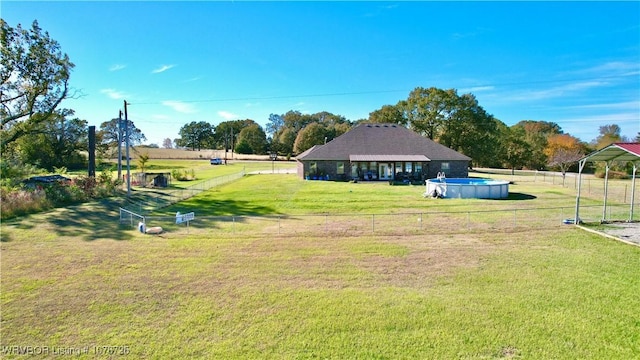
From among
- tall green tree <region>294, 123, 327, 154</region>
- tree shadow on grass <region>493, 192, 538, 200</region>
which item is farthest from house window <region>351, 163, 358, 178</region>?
tall green tree <region>294, 123, 327, 154</region>

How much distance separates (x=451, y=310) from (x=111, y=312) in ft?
24.1

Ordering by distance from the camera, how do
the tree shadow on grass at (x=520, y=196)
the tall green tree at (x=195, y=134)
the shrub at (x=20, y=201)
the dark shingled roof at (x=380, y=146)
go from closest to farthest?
1. the shrub at (x=20, y=201)
2. the tree shadow on grass at (x=520, y=196)
3. the dark shingled roof at (x=380, y=146)
4. the tall green tree at (x=195, y=134)

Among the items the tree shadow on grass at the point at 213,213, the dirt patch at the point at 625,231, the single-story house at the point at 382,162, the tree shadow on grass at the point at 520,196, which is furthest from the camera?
the single-story house at the point at 382,162

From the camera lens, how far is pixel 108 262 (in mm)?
11008

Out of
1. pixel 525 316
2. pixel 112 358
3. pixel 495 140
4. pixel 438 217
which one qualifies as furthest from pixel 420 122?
pixel 112 358

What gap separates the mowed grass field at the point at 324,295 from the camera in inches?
255

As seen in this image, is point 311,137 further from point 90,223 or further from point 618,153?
point 618,153

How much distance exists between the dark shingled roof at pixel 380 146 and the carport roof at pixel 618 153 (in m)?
20.9

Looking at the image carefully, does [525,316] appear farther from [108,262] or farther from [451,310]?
[108,262]

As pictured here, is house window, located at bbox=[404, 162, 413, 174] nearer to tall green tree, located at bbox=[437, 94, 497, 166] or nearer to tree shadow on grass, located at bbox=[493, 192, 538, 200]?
tree shadow on grass, located at bbox=[493, 192, 538, 200]

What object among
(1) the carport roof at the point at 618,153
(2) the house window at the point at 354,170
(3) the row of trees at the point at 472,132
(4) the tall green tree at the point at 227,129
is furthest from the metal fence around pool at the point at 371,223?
(4) the tall green tree at the point at 227,129

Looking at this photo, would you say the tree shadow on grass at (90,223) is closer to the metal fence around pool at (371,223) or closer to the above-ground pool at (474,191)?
the metal fence around pool at (371,223)

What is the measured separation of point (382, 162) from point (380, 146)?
3289 millimetres

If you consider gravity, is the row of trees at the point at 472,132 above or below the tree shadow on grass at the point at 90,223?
→ above
